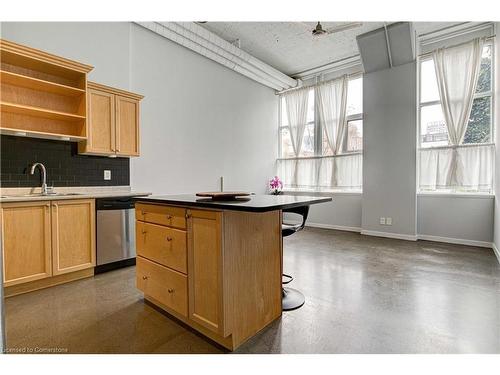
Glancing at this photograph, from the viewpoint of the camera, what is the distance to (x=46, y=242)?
260 cm

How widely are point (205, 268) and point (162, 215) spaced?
604mm

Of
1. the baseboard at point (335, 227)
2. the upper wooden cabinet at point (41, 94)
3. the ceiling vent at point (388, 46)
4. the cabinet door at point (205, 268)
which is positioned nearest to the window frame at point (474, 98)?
the ceiling vent at point (388, 46)

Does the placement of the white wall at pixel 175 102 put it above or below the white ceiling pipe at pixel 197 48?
below

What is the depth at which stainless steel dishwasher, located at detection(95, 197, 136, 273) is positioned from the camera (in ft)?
9.85

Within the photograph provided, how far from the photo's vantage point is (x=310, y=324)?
1.92 metres

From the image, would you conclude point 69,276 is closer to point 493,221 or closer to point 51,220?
point 51,220

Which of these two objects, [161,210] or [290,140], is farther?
[290,140]

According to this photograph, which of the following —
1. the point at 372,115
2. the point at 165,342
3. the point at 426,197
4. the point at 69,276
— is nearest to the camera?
the point at 165,342

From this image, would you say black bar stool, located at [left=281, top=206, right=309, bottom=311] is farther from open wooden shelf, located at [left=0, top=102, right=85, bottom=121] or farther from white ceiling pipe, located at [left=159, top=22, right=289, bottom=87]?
white ceiling pipe, located at [left=159, top=22, right=289, bottom=87]

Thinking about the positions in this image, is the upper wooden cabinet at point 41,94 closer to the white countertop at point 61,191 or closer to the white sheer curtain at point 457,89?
the white countertop at point 61,191

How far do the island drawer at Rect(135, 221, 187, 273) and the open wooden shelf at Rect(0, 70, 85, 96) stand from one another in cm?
194

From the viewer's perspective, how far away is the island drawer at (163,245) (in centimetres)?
185

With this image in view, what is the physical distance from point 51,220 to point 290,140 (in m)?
5.26
